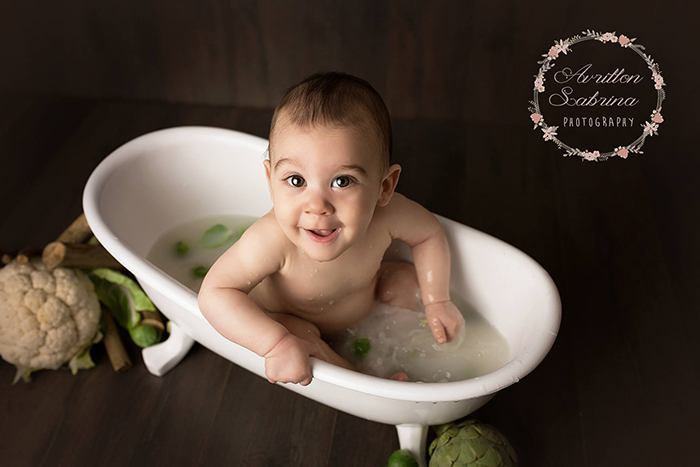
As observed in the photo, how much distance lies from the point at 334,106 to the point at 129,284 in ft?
2.73

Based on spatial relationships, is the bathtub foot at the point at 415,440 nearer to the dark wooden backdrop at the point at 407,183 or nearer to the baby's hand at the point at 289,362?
the dark wooden backdrop at the point at 407,183

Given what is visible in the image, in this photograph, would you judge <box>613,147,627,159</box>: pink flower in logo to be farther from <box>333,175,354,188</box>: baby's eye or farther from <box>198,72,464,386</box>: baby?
<box>333,175,354,188</box>: baby's eye

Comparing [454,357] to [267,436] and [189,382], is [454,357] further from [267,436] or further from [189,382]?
[189,382]

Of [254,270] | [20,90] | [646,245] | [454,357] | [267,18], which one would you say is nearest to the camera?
[254,270]

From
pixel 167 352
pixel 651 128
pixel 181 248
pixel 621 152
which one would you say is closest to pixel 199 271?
pixel 181 248

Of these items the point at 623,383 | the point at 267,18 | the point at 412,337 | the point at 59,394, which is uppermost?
the point at 267,18

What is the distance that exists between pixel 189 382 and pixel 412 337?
1.81 ft

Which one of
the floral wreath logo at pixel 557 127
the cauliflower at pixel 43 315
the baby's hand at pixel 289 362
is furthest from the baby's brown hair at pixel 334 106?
the floral wreath logo at pixel 557 127

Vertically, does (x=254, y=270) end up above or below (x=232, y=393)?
above

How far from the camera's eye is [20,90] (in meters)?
2.50

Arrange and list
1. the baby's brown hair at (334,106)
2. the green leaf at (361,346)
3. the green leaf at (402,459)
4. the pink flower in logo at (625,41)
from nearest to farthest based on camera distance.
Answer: the baby's brown hair at (334,106) → the green leaf at (402,459) → the green leaf at (361,346) → the pink flower in logo at (625,41)

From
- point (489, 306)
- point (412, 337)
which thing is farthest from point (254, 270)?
point (489, 306)

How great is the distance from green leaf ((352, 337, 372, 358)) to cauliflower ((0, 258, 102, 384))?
617mm

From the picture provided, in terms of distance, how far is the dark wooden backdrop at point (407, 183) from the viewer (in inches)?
60.1
